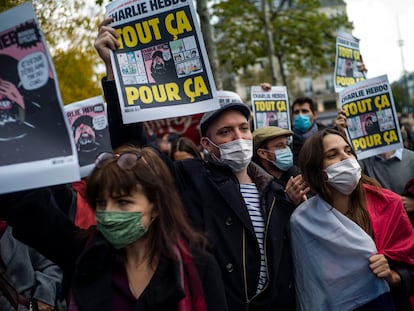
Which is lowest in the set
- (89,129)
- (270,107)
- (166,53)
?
(270,107)

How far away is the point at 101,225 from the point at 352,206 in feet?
5.32

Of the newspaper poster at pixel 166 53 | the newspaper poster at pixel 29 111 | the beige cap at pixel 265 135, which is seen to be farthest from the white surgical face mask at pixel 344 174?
the newspaper poster at pixel 29 111

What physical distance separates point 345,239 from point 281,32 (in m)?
16.9

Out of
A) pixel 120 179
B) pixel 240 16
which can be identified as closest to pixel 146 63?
pixel 120 179

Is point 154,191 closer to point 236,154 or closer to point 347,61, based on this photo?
point 236,154

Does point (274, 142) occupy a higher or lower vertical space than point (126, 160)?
lower

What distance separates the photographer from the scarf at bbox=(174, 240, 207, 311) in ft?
7.85

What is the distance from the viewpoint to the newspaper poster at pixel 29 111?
6.85ft

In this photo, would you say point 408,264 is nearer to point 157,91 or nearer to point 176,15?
point 157,91

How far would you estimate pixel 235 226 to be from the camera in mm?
2963

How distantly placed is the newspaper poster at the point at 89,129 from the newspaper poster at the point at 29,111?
7.53ft

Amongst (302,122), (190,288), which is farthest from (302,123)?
(190,288)

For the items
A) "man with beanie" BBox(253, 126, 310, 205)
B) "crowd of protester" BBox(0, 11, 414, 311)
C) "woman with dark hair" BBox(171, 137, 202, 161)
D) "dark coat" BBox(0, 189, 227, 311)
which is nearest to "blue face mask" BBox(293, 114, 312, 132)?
"woman with dark hair" BBox(171, 137, 202, 161)

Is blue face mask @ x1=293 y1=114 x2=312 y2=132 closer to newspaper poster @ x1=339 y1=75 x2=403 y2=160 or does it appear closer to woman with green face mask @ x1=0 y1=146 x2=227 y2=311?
newspaper poster @ x1=339 y1=75 x2=403 y2=160
